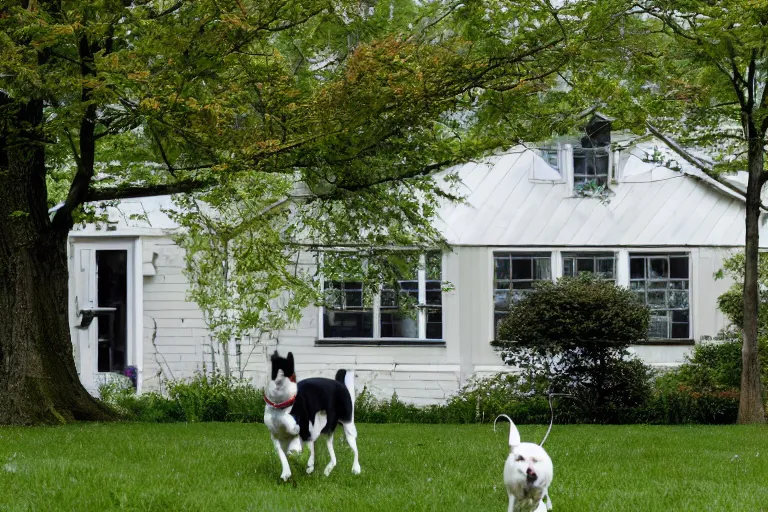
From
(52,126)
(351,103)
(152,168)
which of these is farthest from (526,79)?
(152,168)

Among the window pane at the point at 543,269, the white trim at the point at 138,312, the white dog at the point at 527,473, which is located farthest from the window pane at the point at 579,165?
the white dog at the point at 527,473

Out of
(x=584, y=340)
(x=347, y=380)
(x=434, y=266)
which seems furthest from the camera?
(x=434, y=266)

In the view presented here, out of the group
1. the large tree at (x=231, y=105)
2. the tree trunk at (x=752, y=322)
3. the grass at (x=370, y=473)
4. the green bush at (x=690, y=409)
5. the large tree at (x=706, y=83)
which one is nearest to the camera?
the grass at (x=370, y=473)

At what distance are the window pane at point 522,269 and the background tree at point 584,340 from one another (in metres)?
2.54

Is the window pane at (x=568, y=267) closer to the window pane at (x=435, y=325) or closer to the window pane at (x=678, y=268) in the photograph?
the window pane at (x=678, y=268)

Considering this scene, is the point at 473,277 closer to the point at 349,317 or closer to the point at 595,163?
the point at 349,317

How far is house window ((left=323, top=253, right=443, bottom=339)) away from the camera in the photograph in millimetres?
19609

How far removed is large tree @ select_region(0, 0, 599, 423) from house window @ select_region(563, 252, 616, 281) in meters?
4.50

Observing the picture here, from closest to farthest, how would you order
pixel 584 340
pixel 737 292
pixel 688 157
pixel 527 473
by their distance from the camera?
pixel 527 473
pixel 584 340
pixel 688 157
pixel 737 292

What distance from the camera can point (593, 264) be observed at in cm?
1967

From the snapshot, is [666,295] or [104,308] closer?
[666,295]

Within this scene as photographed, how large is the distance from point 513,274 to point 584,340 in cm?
359

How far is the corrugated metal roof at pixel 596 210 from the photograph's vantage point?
19672 mm

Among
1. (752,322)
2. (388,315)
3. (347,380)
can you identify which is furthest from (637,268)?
(347,380)
